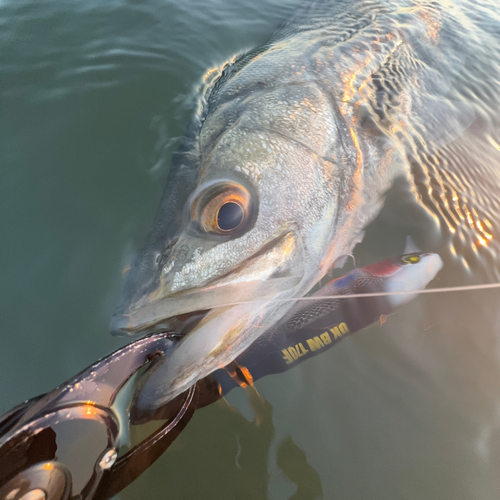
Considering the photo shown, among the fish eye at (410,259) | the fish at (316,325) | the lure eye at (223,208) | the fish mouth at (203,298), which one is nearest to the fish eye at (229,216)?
the lure eye at (223,208)

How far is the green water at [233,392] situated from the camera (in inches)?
54.9

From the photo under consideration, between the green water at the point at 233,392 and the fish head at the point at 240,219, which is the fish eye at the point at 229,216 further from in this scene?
the green water at the point at 233,392

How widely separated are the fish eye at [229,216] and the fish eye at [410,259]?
91 centimetres

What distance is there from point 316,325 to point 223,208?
26.3 inches

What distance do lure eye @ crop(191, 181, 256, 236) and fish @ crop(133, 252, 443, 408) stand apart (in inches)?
18.3

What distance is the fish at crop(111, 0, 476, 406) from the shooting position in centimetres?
138

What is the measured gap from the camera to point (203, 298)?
137cm

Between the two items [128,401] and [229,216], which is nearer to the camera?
[128,401]

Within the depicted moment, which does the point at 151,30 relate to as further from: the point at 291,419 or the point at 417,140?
the point at 291,419

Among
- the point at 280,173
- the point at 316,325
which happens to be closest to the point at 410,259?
the point at 316,325

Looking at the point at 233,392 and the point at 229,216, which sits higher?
the point at 229,216

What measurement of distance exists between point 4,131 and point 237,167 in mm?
1699

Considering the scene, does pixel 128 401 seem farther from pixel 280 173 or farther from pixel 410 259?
pixel 410 259

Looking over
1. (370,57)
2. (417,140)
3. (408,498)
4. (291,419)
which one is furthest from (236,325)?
(370,57)
